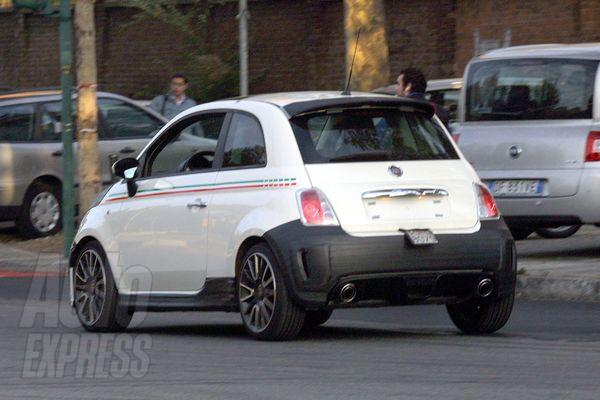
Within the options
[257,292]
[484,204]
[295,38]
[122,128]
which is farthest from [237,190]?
[295,38]

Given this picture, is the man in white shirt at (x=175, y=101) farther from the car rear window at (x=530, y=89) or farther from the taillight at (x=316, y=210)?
the taillight at (x=316, y=210)

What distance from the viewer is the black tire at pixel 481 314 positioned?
9.96m

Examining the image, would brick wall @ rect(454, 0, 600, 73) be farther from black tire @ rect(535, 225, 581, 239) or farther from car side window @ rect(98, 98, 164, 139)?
black tire @ rect(535, 225, 581, 239)

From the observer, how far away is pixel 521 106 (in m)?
14.5

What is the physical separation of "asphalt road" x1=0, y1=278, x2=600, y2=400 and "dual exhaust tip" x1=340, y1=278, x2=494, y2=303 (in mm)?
280

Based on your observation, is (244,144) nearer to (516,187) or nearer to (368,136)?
(368,136)

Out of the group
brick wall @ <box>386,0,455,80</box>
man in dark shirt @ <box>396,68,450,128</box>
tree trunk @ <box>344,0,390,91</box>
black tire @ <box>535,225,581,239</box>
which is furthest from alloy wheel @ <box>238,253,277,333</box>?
brick wall @ <box>386,0,455,80</box>

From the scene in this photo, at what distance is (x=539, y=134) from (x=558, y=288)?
2.18 metres

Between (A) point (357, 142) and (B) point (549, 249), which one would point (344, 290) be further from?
(B) point (549, 249)

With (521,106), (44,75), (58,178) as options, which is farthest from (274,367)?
(44,75)

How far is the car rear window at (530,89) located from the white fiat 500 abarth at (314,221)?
418 cm

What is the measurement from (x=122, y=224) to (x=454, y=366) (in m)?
3.26

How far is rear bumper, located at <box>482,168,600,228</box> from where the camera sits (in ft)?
45.4

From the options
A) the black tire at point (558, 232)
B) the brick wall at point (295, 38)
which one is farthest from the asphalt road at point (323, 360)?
the brick wall at point (295, 38)
